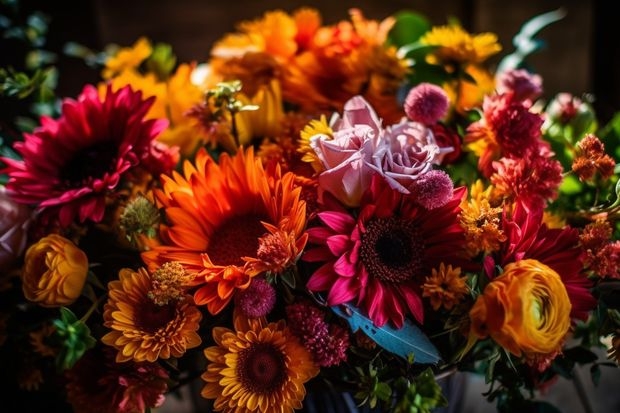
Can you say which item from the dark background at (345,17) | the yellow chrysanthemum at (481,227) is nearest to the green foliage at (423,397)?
the yellow chrysanthemum at (481,227)

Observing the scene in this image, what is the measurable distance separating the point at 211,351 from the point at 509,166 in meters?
0.29

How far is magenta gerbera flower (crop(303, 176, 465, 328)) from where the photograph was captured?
→ 48 centimetres

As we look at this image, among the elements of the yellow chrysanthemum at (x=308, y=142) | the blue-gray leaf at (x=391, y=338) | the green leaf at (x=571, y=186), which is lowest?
the green leaf at (x=571, y=186)

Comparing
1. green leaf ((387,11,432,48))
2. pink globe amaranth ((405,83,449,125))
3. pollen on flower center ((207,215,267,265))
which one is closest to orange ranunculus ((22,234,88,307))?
pollen on flower center ((207,215,267,265))

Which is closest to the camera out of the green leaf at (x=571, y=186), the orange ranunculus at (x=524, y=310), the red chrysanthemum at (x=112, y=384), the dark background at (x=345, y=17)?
the orange ranunculus at (x=524, y=310)

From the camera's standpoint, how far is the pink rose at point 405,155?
0.49 metres

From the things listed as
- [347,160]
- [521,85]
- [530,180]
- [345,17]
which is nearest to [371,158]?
[347,160]

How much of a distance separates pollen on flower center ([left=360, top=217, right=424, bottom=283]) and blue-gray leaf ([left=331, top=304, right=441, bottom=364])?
4 centimetres

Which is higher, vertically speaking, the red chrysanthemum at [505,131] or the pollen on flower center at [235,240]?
the red chrysanthemum at [505,131]

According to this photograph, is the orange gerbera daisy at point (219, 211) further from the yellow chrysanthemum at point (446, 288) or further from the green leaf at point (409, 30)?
the green leaf at point (409, 30)

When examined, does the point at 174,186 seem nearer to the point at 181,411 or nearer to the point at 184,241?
the point at 184,241

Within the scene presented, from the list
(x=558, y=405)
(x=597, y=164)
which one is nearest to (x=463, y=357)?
(x=597, y=164)

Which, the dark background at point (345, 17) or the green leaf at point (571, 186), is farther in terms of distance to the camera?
the dark background at point (345, 17)

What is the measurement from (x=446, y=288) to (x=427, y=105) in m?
0.18
